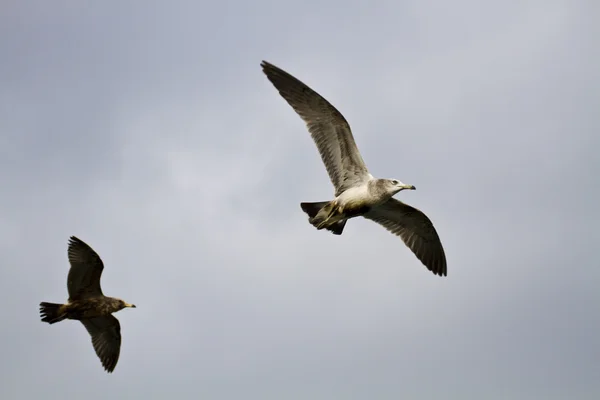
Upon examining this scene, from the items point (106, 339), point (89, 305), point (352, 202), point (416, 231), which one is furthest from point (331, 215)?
point (106, 339)

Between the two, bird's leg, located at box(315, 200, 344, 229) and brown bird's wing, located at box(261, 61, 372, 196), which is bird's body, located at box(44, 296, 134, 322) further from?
brown bird's wing, located at box(261, 61, 372, 196)

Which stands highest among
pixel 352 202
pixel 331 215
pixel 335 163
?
pixel 335 163

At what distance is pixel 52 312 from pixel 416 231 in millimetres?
10721

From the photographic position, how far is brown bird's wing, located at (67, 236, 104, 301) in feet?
87.6

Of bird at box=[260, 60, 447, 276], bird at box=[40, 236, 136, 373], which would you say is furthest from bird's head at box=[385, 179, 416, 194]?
bird at box=[40, 236, 136, 373]

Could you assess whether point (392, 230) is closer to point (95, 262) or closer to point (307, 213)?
point (307, 213)

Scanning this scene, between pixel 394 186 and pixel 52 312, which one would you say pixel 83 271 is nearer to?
pixel 52 312

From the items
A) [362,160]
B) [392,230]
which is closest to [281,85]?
[362,160]

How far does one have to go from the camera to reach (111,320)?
94.0 ft

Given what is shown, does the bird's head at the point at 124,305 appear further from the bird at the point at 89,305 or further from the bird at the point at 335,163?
the bird at the point at 335,163

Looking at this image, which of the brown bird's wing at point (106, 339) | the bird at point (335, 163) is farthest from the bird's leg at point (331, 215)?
the brown bird's wing at point (106, 339)

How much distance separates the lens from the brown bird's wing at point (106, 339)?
1136 inches

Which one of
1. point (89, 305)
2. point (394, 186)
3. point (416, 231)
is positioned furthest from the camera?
point (89, 305)

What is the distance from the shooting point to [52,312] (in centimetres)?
2662
